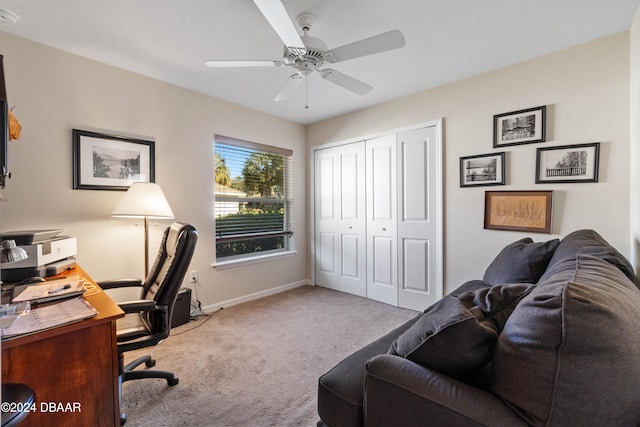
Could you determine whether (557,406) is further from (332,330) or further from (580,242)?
(332,330)

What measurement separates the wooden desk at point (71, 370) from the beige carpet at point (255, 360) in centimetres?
57

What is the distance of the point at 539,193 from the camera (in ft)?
7.93

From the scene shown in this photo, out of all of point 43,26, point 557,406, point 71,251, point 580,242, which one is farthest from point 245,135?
point 557,406

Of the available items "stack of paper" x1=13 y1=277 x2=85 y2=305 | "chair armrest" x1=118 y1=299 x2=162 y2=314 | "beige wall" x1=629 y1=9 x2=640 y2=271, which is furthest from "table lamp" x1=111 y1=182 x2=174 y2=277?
"beige wall" x1=629 y1=9 x2=640 y2=271

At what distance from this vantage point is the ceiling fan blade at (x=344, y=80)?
1.98 m

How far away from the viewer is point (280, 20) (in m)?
1.39

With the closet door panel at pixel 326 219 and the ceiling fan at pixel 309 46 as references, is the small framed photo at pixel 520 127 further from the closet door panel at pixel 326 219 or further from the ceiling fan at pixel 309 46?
the closet door panel at pixel 326 219

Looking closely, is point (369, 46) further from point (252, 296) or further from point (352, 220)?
point (252, 296)

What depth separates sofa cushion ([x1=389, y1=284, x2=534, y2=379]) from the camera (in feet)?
2.91

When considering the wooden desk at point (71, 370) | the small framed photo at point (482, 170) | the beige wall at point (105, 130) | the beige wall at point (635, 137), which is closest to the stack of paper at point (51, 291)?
the wooden desk at point (71, 370)

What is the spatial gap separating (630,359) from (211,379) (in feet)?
6.85

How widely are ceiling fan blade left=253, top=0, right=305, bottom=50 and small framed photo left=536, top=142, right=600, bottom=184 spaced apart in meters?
2.20

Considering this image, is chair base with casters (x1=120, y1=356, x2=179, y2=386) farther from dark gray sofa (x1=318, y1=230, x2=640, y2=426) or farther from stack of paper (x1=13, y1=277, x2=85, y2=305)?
dark gray sofa (x1=318, y1=230, x2=640, y2=426)

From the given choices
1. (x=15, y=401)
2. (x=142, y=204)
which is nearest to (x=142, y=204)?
(x=142, y=204)
